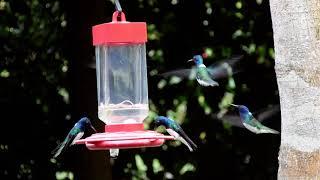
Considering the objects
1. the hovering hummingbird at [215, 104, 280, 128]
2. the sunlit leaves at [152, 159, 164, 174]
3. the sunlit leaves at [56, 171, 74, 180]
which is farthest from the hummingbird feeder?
the sunlit leaves at [56, 171, 74, 180]


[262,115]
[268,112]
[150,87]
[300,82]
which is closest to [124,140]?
[300,82]

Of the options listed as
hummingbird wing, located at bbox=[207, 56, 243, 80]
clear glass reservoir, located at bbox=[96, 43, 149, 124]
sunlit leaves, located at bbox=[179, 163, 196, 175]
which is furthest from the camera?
sunlit leaves, located at bbox=[179, 163, 196, 175]

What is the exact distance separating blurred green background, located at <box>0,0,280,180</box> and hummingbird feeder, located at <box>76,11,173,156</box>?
82.7 inches

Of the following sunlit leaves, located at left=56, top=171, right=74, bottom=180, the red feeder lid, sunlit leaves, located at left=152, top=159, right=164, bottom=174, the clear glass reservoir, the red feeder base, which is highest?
the red feeder lid

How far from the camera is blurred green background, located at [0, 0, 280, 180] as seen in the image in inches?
236

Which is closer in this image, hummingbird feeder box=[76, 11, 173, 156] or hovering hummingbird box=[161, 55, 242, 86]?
hummingbird feeder box=[76, 11, 173, 156]

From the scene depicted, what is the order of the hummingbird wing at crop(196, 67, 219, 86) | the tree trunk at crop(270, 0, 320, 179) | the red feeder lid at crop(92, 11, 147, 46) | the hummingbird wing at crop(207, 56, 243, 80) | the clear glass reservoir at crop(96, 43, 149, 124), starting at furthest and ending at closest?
the hummingbird wing at crop(207, 56, 243, 80), the hummingbird wing at crop(196, 67, 219, 86), the clear glass reservoir at crop(96, 43, 149, 124), the red feeder lid at crop(92, 11, 147, 46), the tree trunk at crop(270, 0, 320, 179)

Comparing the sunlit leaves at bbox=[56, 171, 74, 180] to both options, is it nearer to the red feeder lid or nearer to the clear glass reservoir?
the clear glass reservoir

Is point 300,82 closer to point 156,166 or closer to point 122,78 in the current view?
point 122,78

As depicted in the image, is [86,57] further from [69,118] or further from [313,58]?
[313,58]

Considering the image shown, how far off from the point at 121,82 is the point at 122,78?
23mm

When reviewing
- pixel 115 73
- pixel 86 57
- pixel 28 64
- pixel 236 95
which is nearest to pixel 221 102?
pixel 236 95

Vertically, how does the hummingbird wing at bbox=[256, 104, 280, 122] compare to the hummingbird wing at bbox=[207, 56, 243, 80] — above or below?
below

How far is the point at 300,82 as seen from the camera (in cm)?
294
